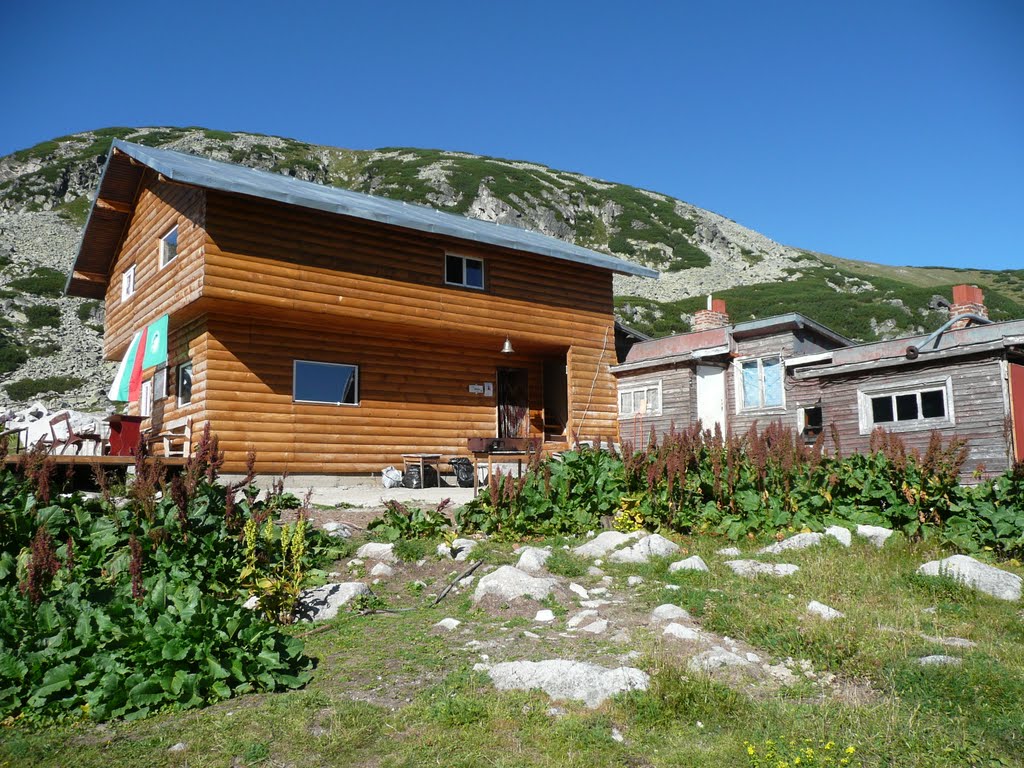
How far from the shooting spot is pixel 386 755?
12.8 feet

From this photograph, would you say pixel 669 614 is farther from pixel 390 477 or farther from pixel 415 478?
pixel 390 477

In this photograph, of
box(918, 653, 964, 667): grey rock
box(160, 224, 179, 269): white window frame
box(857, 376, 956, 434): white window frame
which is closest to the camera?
box(918, 653, 964, 667): grey rock

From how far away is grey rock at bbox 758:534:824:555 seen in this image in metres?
7.93

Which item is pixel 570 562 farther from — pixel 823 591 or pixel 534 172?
pixel 534 172

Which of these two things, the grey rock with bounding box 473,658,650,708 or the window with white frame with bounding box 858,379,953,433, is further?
the window with white frame with bounding box 858,379,953,433

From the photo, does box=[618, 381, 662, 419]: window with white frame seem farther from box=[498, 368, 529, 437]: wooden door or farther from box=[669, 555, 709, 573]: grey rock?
box=[669, 555, 709, 573]: grey rock

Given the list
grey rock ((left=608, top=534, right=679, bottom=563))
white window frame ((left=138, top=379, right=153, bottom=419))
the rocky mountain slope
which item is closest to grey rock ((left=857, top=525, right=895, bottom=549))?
grey rock ((left=608, top=534, right=679, bottom=563))

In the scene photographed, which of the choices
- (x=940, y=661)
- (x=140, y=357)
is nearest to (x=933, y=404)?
(x=940, y=661)

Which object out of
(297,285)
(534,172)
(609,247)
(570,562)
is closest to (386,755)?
(570,562)

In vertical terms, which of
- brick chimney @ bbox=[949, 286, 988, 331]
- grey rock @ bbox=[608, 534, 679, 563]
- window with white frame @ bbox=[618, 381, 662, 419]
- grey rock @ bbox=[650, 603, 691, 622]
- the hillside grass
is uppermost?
brick chimney @ bbox=[949, 286, 988, 331]

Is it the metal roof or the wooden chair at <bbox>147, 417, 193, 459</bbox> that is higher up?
the metal roof

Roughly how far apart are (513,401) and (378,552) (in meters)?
14.0

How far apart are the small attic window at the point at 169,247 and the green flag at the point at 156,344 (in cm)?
146

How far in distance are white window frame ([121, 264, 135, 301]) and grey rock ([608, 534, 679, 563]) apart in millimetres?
17661
